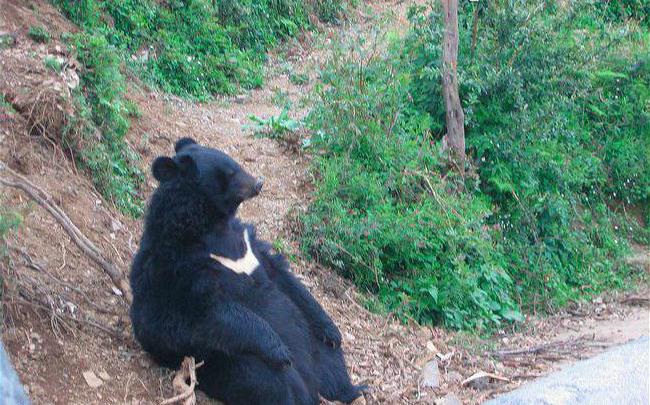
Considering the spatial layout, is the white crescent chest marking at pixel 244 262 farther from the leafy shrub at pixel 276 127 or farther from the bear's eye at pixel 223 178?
the leafy shrub at pixel 276 127

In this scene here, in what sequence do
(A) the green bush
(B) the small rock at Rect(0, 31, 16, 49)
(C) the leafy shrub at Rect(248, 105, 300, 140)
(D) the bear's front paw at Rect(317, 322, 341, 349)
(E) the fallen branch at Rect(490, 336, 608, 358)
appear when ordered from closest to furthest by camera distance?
→ (D) the bear's front paw at Rect(317, 322, 341, 349) < (E) the fallen branch at Rect(490, 336, 608, 358) < (B) the small rock at Rect(0, 31, 16, 49) < (A) the green bush < (C) the leafy shrub at Rect(248, 105, 300, 140)

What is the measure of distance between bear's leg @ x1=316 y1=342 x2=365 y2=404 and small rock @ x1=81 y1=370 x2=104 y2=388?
4.02 feet

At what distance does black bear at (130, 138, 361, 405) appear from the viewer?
4301mm

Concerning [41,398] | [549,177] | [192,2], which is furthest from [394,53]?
[41,398]

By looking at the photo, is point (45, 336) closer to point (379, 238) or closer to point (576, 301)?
point (379, 238)

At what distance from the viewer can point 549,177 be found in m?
9.45

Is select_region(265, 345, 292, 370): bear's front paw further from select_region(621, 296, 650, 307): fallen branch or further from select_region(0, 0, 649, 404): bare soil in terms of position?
select_region(621, 296, 650, 307): fallen branch

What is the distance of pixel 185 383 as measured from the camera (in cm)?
436

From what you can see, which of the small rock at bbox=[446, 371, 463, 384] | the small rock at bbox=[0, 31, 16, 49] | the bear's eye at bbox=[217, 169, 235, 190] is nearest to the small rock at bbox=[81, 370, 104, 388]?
the bear's eye at bbox=[217, 169, 235, 190]

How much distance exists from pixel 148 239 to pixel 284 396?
1.01m

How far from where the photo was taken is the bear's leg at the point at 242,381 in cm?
441

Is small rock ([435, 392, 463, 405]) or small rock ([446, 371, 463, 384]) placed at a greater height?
small rock ([435, 392, 463, 405])

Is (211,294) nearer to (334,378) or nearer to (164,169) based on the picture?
(164,169)

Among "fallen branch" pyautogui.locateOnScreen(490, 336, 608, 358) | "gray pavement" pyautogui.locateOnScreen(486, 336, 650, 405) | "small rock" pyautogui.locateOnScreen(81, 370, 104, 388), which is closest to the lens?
"gray pavement" pyautogui.locateOnScreen(486, 336, 650, 405)
